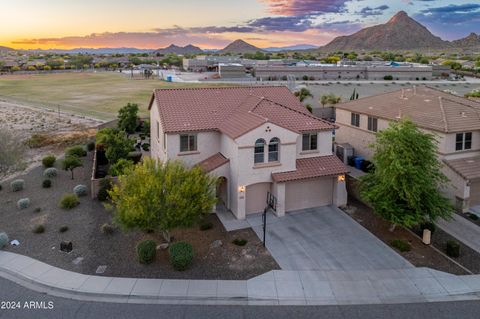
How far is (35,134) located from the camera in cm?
5238

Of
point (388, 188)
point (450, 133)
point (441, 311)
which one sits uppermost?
point (450, 133)

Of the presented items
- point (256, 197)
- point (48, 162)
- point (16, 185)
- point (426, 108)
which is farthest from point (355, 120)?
point (16, 185)

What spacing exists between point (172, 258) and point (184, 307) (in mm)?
3069

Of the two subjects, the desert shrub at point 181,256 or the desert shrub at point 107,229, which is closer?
the desert shrub at point 181,256

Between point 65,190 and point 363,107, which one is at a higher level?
point 363,107

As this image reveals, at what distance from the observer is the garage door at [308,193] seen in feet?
85.7

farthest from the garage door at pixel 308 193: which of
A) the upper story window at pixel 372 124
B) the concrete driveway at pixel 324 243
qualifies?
the upper story window at pixel 372 124

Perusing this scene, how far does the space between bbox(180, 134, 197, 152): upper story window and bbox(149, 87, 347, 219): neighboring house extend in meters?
0.07

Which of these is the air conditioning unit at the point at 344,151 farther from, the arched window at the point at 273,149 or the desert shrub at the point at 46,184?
the desert shrub at the point at 46,184

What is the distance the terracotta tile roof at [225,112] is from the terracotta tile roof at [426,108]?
756 centimetres

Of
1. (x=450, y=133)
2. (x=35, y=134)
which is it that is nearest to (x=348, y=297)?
(x=450, y=133)

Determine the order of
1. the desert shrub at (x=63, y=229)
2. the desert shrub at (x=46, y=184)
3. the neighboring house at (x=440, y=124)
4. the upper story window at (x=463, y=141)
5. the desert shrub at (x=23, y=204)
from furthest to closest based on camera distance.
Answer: the desert shrub at (x=46, y=184), the upper story window at (x=463, y=141), the desert shrub at (x=23, y=204), the neighboring house at (x=440, y=124), the desert shrub at (x=63, y=229)

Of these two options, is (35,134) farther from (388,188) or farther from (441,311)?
(441,311)

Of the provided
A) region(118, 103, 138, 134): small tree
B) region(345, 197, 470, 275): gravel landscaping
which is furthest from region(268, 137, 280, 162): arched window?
region(118, 103, 138, 134): small tree
